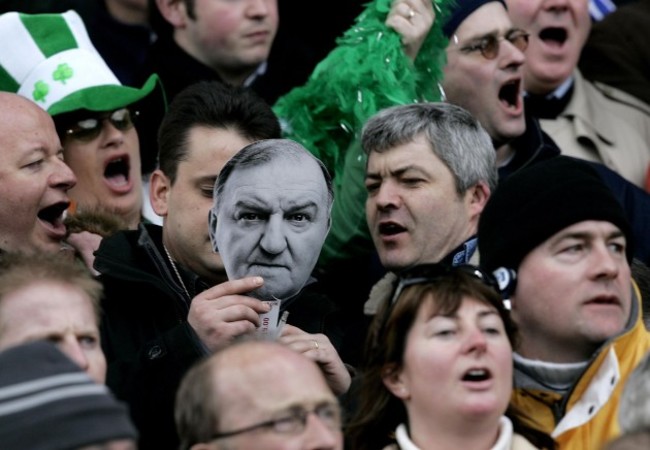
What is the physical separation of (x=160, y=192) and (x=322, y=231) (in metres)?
0.90

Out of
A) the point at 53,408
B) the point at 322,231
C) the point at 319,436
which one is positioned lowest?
the point at 322,231

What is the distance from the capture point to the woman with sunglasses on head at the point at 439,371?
5461 mm

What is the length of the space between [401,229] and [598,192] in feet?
3.85

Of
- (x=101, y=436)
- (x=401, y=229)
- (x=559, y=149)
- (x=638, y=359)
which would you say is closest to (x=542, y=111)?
(x=559, y=149)

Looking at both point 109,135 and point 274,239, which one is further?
point 109,135

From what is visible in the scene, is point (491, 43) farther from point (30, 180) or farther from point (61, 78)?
point (30, 180)

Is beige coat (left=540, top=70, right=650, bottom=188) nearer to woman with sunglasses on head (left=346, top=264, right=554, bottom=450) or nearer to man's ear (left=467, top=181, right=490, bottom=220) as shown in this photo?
man's ear (left=467, top=181, right=490, bottom=220)

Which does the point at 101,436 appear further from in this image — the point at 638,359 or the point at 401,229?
the point at 401,229

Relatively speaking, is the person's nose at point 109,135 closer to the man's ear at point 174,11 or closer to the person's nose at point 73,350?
the man's ear at point 174,11

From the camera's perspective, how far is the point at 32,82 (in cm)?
748

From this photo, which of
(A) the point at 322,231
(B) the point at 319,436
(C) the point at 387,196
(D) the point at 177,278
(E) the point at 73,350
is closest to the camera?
(B) the point at 319,436

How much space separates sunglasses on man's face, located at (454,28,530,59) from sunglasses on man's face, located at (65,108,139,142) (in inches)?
62.2

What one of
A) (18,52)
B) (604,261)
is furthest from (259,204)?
(18,52)

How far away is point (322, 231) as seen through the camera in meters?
6.05
